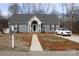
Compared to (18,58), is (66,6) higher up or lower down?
higher up

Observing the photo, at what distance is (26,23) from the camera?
20.5 metres

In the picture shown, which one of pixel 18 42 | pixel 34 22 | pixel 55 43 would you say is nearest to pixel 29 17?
pixel 34 22

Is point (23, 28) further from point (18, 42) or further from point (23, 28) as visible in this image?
point (18, 42)

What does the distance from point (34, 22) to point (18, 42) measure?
787 mm

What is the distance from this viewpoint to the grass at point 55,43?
2020 cm

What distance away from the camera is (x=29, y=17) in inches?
805

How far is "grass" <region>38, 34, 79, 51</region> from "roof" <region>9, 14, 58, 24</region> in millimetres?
447

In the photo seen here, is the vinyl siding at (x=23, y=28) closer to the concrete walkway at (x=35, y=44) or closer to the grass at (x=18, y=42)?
the grass at (x=18, y=42)

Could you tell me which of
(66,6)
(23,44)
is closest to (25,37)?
(23,44)

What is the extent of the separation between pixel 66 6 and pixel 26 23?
4.39 feet

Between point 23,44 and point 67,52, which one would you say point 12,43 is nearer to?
point 23,44

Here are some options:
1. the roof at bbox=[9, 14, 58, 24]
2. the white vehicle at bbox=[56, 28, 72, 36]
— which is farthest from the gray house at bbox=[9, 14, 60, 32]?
the white vehicle at bbox=[56, 28, 72, 36]

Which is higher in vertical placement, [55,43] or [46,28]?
[46,28]

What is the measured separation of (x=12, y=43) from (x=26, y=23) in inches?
29.9
